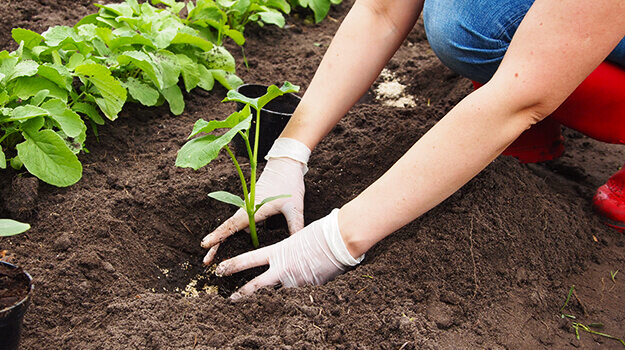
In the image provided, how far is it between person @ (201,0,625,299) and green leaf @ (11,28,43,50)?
43.7 inches

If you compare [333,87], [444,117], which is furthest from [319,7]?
[444,117]

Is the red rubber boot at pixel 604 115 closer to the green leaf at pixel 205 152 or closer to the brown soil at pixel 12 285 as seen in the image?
the green leaf at pixel 205 152

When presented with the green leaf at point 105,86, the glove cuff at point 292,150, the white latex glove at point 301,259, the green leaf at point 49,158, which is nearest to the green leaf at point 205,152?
the white latex glove at point 301,259

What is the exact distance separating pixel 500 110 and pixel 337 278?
2.30 feet

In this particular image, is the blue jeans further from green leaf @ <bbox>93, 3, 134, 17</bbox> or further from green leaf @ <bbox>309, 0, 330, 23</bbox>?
green leaf @ <bbox>309, 0, 330, 23</bbox>

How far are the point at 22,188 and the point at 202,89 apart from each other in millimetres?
1168

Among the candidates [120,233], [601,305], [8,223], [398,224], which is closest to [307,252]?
[398,224]

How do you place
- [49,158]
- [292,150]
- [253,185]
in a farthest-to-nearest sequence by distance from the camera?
[292,150]
[49,158]
[253,185]

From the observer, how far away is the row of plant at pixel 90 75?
193cm

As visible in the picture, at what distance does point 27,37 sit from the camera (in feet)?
7.16

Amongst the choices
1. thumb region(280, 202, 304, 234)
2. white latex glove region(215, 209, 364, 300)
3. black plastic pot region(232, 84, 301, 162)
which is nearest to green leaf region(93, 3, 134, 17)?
black plastic pot region(232, 84, 301, 162)

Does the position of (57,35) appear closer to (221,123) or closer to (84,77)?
(84,77)

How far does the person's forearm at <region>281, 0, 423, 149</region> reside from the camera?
2035 millimetres

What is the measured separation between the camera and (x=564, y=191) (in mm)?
2336
